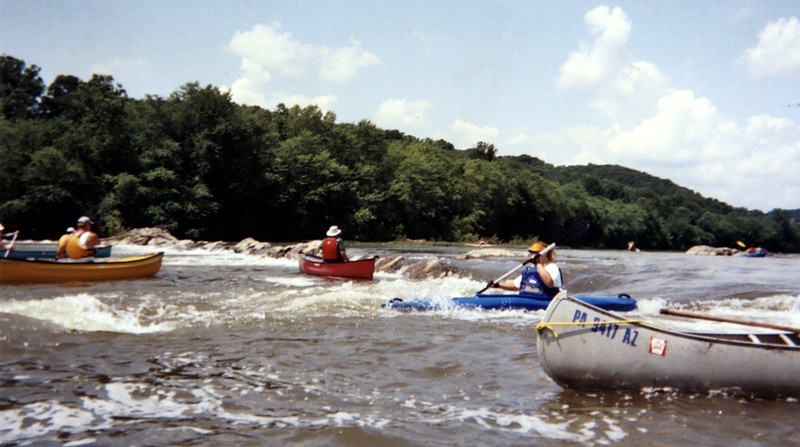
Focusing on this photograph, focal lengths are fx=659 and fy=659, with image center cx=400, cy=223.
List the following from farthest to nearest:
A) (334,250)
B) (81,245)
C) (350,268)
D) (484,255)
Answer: (484,255)
(334,250)
(350,268)
(81,245)

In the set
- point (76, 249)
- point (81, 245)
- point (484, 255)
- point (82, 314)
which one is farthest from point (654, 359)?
point (484, 255)

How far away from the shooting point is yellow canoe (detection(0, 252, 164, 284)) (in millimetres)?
14430

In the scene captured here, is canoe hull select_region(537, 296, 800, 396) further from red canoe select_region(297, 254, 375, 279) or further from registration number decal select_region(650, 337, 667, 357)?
red canoe select_region(297, 254, 375, 279)

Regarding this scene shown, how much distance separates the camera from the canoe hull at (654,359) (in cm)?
602

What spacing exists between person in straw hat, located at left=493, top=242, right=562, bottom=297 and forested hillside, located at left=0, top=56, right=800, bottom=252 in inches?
1331

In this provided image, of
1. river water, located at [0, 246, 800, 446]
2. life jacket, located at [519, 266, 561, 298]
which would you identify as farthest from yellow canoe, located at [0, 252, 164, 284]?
life jacket, located at [519, 266, 561, 298]

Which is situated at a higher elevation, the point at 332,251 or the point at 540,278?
the point at 332,251

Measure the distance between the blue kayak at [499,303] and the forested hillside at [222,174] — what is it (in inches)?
1275

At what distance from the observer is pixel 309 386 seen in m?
6.38

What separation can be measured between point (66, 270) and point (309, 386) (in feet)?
35.7

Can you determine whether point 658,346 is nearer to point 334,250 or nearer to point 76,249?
point 334,250

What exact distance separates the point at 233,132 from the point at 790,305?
1609 inches

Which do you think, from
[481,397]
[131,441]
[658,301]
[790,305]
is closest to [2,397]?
[131,441]

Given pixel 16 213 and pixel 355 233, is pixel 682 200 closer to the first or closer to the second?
pixel 355 233
